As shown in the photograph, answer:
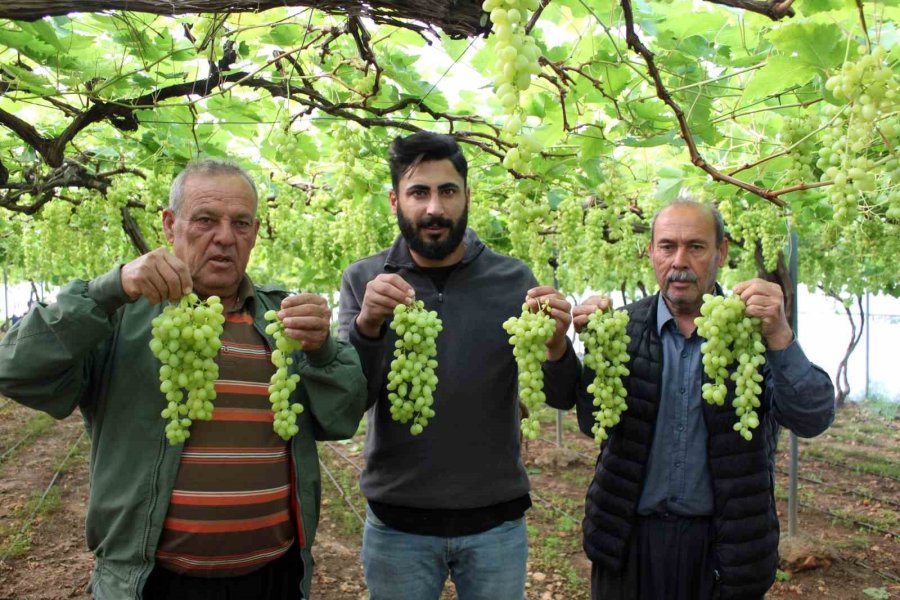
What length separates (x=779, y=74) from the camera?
185cm

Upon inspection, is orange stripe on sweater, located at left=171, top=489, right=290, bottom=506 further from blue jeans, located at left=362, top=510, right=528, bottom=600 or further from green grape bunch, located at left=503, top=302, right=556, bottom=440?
green grape bunch, located at left=503, top=302, right=556, bottom=440

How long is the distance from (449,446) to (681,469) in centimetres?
75

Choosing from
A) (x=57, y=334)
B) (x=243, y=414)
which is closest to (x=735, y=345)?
(x=243, y=414)

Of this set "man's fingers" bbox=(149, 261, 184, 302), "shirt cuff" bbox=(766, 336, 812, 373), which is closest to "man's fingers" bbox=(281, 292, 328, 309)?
"man's fingers" bbox=(149, 261, 184, 302)

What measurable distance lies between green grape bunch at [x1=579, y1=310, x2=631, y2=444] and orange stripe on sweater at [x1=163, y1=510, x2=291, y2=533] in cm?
97

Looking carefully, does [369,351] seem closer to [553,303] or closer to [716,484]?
[553,303]

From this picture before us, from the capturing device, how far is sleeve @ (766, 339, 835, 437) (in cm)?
195

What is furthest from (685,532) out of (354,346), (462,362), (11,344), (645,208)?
(645,208)

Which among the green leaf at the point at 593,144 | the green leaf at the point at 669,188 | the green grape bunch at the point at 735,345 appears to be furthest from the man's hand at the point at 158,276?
the green leaf at the point at 669,188

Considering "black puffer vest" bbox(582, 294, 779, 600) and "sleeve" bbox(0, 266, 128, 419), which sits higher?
"sleeve" bbox(0, 266, 128, 419)

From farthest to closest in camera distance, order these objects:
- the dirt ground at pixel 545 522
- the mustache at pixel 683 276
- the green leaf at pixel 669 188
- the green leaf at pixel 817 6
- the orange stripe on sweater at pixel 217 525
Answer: the dirt ground at pixel 545 522 < the green leaf at pixel 669 188 < the mustache at pixel 683 276 < the orange stripe on sweater at pixel 217 525 < the green leaf at pixel 817 6

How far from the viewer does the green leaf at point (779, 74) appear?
1784mm

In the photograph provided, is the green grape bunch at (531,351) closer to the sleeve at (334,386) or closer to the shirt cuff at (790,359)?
the sleeve at (334,386)

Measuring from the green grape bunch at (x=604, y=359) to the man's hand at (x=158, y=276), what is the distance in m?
1.09
